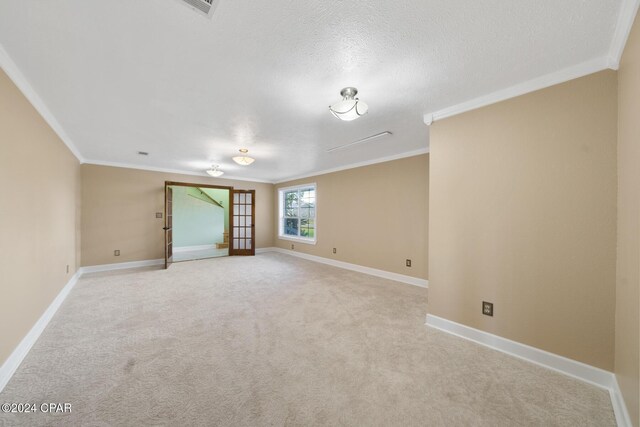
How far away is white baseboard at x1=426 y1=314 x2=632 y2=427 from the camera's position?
145cm

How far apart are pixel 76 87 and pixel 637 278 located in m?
4.26

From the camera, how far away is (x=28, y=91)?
Answer: 2014 mm

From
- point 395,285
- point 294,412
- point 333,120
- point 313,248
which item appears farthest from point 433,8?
point 313,248

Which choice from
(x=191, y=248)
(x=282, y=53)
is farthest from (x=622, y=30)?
(x=191, y=248)

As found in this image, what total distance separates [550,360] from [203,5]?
3.45m

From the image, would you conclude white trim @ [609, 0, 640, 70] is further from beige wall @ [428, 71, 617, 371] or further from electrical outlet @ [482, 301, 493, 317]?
electrical outlet @ [482, 301, 493, 317]

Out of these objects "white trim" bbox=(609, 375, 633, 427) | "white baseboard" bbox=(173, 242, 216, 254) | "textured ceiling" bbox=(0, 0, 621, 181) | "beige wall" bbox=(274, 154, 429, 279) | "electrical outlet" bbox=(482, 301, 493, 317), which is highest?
"textured ceiling" bbox=(0, 0, 621, 181)

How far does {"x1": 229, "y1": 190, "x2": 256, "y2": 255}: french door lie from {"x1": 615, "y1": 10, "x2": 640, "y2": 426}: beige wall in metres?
6.61

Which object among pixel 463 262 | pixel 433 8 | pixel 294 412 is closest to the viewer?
pixel 433 8

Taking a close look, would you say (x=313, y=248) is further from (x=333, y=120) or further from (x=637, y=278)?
(x=637, y=278)

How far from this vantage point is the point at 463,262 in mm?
2250

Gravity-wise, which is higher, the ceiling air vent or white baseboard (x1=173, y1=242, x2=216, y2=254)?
the ceiling air vent

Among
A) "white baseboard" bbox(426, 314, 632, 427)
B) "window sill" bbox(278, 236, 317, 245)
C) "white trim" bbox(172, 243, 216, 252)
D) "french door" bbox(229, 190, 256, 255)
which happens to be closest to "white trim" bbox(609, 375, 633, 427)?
"white baseboard" bbox(426, 314, 632, 427)

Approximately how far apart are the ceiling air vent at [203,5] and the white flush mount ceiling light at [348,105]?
1.06 metres
